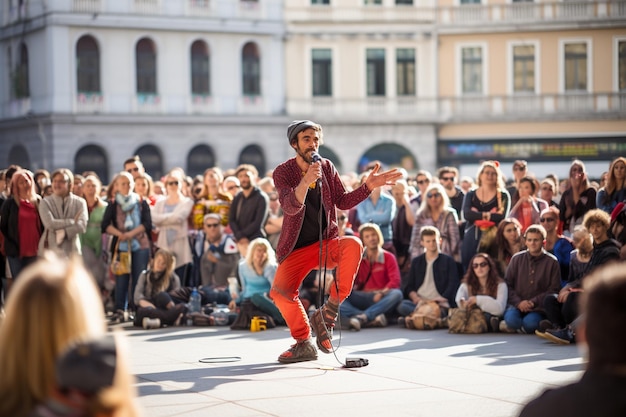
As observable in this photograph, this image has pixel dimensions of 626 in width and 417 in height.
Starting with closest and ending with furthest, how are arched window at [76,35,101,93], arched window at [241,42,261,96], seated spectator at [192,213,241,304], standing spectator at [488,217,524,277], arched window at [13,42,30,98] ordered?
standing spectator at [488,217,524,277], seated spectator at [192,213,241,304], arched window at [76,35,101,93], arched window at [13,42,30,98], arched window at [241,42,261,96]

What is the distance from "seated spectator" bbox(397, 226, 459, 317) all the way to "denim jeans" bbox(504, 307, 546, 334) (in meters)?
1.18

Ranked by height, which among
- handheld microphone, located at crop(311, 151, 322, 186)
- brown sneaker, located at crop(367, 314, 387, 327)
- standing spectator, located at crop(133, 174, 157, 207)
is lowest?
brown sneaker, located at crop(367, 314, 387, 327)

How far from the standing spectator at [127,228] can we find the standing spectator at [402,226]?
351 cm

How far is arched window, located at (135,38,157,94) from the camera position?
41.2 m

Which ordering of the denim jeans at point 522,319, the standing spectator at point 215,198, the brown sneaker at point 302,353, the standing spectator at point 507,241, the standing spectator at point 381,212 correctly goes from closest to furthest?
1. the brown sneaker at point 302,353
2. the denim jeans at point 522,319
3. the standing spectator at point 507,241
4. the standing spectator at point 381,212
5. the standing spectator at point 215,198

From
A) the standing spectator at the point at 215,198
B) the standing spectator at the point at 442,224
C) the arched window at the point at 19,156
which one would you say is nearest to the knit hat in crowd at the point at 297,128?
the standing spectator at the point at 442,224

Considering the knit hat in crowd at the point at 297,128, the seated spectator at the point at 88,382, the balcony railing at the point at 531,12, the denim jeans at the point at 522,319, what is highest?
the balcony railing at the point at 531,12

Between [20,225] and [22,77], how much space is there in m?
28.5

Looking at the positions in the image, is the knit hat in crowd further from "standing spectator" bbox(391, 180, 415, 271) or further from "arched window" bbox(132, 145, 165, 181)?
"arched window" bbox(132, 145, 165, 181)

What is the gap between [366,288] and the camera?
48.7 ft

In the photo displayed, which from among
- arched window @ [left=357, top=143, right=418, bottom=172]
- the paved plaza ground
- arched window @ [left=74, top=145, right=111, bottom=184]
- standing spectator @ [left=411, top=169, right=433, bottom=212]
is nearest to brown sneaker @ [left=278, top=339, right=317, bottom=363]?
the paved plaza ground

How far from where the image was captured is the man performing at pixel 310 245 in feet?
33.9

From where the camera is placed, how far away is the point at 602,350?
3.34m

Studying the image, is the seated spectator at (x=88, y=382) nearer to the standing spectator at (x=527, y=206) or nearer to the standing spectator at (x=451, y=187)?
the standing spectator at (x=527, y=206)
